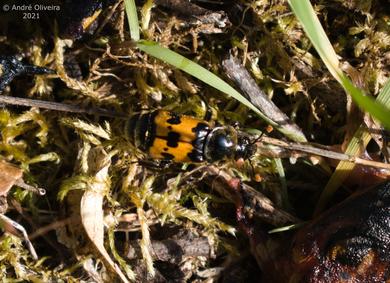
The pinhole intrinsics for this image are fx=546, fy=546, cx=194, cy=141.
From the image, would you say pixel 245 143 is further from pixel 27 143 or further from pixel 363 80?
pixel 27 143

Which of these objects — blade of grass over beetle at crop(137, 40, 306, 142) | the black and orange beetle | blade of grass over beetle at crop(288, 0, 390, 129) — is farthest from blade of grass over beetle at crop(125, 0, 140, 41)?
blade of grass over beetle at crop(288, 0, 390, 129)

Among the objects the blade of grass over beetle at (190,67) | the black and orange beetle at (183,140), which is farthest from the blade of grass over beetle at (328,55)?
the black and orange beetle at (183,140)

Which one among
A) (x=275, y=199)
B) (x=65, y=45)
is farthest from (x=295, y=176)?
(x=65, y=45)

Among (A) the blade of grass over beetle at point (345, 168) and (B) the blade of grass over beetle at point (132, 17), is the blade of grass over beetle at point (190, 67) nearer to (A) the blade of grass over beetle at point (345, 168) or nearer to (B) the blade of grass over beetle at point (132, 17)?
(B) the blade of grass over beetle at point (132, 17)

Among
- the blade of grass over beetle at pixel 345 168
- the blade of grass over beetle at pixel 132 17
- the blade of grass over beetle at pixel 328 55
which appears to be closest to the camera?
the blade of grass over beetle at pixel 328 55

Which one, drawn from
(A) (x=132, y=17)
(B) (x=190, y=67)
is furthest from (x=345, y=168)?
(A) (x=132, y=17)

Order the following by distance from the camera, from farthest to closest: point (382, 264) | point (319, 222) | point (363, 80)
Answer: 1. point (363, 80)
2. point (319, 222)
3. point (382, 264)
